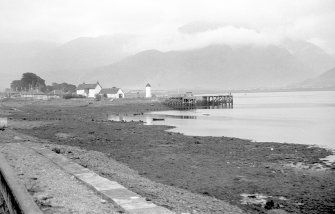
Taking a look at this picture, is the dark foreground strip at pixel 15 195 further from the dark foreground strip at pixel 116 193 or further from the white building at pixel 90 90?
the white building at pixel 90 90

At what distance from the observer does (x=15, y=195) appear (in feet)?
19.7

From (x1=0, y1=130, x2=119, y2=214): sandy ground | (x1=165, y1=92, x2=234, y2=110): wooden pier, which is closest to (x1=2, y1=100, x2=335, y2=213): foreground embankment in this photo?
(x1=0, y1=130, x2=119, y2=214): sandy ground

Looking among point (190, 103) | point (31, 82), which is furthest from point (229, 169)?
point (31, 82)

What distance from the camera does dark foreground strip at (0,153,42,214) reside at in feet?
17.5

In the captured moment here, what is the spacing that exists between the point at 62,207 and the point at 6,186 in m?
1.19

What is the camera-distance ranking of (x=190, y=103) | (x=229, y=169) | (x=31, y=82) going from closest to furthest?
(x=229, y=169) < (x=190, y=103) < (x=31, y=82)

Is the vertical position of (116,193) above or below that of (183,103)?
below

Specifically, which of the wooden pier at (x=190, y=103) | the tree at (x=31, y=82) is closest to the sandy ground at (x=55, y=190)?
the wooden pier at (x=190, y=103)

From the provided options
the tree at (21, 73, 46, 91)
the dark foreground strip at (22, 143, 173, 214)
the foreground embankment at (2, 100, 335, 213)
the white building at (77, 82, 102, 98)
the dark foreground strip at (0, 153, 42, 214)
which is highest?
the tree at (21, 73, 46, 91)

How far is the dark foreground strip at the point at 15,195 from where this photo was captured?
210 inches

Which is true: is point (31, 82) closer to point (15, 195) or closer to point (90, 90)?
point (90, 90)

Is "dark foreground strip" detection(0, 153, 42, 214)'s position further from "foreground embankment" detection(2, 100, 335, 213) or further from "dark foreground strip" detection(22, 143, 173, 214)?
"foreground embankment" detection(2, 100, 335, 213)

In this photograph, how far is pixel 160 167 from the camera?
16.4m

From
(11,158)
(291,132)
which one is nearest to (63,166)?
(11,158)
